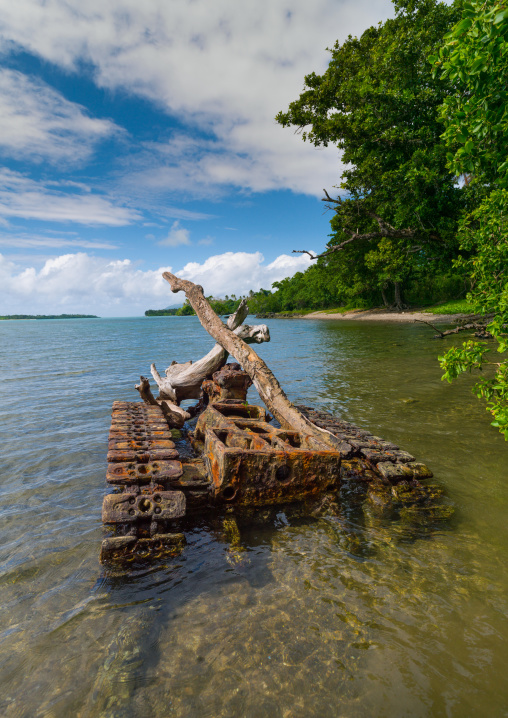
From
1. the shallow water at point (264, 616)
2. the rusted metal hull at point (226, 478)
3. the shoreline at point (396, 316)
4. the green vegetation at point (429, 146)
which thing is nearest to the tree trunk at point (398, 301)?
the shoreline at point (396, 316)

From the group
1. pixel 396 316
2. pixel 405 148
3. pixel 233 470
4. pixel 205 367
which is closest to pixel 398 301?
pixel 396 316

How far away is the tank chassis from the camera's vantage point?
11.9ft

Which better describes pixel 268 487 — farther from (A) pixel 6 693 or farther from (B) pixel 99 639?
(A) pixel 6 693

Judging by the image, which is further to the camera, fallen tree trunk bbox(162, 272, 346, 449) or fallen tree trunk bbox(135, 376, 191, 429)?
fallen tree trunk bbox(135, 376, 191, 429)

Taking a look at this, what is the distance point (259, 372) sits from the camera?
23.3ft

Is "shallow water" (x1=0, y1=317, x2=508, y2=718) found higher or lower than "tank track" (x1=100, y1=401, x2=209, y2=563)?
lower

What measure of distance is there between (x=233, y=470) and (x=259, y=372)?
10.4 feet

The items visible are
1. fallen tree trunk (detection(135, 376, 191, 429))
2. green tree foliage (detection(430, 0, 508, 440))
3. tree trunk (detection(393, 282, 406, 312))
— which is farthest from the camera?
tree trunk (detection(393, 282, 406, 312))

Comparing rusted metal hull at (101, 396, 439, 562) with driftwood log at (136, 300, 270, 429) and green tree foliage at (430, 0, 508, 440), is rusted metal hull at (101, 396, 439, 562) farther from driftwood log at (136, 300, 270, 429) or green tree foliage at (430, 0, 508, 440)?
driftwood log at (136, 300, 270, 429)

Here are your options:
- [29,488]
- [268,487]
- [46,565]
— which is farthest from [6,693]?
[29,488]

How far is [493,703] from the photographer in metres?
2.29

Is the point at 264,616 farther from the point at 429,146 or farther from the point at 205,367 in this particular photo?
the point at 429,146

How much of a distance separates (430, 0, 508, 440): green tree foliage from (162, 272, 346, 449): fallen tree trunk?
6.95ft

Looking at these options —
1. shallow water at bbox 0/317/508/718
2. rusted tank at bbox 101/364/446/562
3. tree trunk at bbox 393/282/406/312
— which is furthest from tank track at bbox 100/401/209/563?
tree trunk at bbox 393/282/406/312
